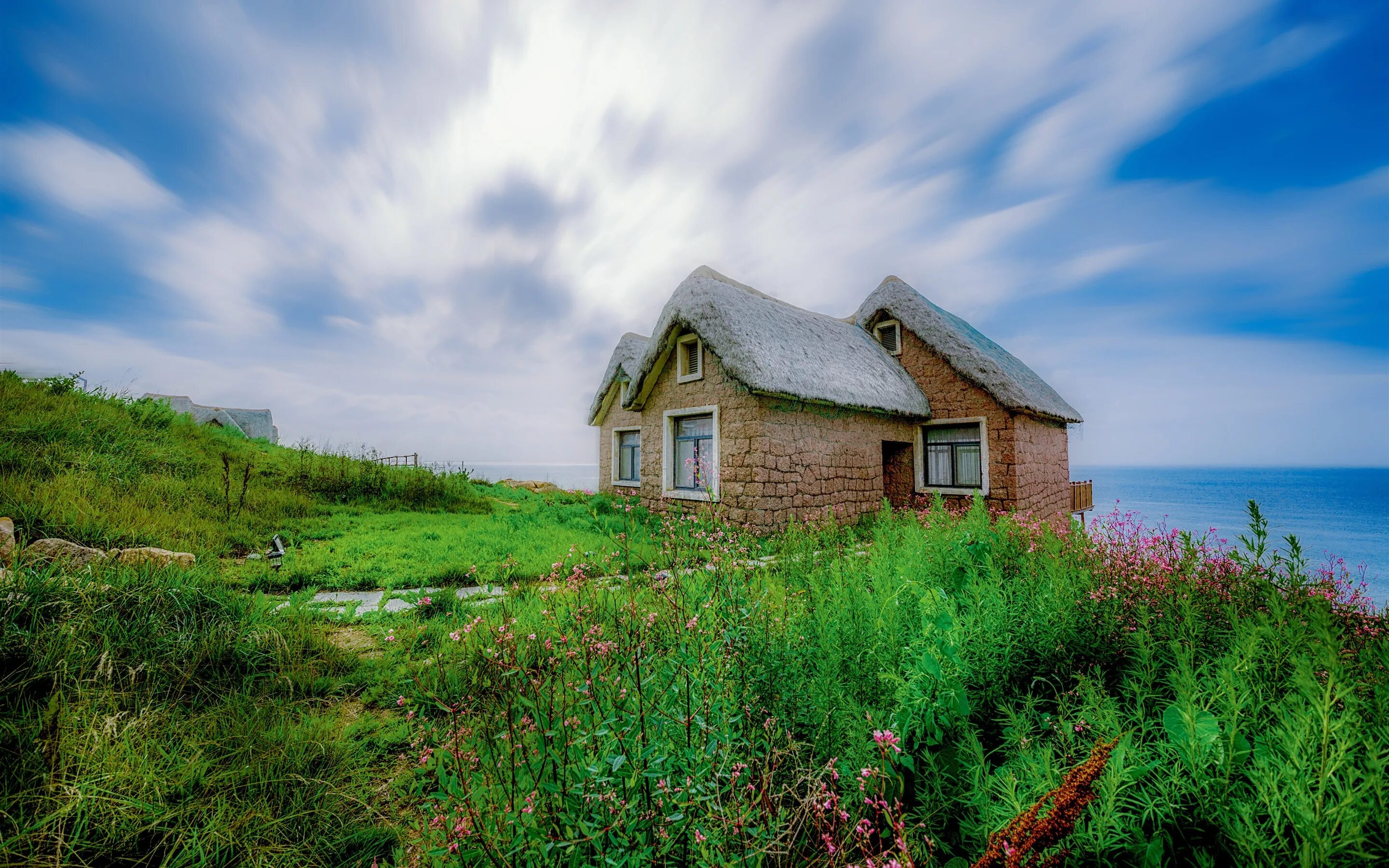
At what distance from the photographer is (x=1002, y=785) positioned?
150 cm

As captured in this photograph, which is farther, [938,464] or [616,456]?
[616,456]

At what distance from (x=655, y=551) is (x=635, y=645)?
3.61 m

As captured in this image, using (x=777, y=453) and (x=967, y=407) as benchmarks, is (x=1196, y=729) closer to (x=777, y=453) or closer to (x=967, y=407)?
(x=777, y=453)

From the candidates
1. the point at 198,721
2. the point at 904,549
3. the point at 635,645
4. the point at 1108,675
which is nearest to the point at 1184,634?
the point at 1108,675

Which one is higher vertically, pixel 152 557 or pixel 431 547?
pixel 152 557

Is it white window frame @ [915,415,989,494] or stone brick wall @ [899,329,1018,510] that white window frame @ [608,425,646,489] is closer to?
white window frame @ [915,415,989,494]

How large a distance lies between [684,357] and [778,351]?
2.09 metres

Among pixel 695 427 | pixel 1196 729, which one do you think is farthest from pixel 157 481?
pixel 1196 729

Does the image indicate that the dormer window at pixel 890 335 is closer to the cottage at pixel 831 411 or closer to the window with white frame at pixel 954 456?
the cottage at pixel 831 411

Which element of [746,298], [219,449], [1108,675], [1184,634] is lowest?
[1108,675]

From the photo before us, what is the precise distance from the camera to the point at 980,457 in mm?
10336

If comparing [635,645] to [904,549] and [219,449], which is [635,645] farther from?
[219,449]

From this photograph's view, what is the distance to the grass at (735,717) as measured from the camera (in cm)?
129

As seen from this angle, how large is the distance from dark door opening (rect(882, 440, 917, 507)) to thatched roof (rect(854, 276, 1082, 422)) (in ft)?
6.74
